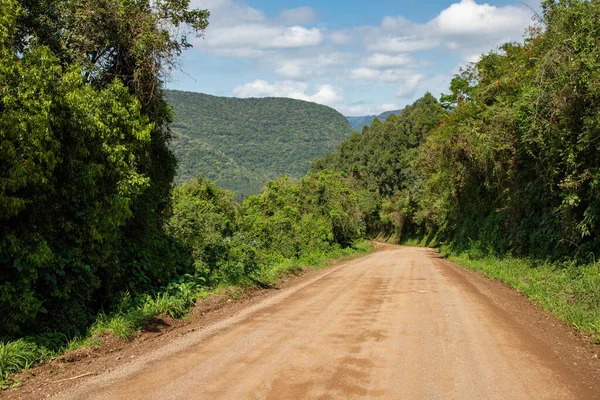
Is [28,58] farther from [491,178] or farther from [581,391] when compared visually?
[491,178]

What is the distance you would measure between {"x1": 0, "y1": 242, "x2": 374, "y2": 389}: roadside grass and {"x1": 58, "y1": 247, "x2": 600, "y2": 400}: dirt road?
1.18 m

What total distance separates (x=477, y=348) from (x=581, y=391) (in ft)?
5.38

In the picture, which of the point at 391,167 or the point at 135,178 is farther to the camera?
the point at 391,167

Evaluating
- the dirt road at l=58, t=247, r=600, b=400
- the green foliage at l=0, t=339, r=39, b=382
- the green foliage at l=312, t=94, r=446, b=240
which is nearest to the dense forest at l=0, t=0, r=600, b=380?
the green foliage at l=0, t=339, r=39, b=382

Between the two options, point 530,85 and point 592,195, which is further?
point 530,85

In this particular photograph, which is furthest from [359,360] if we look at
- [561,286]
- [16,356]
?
[561,286]

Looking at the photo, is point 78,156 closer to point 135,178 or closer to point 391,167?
point 135,178

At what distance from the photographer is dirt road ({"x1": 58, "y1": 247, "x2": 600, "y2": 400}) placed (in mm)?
5102

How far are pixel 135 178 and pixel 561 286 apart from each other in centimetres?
1041

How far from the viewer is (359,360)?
6070mm

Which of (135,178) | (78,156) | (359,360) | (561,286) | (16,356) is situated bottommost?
(561,286)

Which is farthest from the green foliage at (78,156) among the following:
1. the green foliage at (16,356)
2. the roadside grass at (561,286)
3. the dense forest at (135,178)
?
the roadside grass at (561,286)

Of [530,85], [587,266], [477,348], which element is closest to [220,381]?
[477,348]

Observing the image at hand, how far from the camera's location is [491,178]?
21.9 metres
